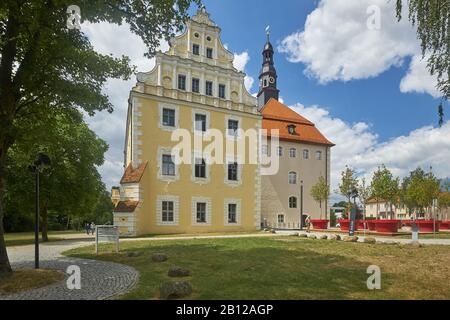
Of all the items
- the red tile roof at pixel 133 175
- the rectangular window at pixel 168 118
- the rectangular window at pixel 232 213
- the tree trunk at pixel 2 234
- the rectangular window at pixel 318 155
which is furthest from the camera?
the rectangular window at pixel 318 155

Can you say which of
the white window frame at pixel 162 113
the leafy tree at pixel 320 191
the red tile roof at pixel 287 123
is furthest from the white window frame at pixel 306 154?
the white window frame at pixel 162 113

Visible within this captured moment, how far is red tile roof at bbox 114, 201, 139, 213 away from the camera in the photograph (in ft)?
77.9

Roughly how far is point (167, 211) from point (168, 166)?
11.7 ft

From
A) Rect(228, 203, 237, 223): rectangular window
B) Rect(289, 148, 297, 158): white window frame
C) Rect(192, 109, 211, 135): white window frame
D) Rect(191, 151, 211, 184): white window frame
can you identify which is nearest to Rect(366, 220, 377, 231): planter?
Rect(228, 203, 237, 223): rectangular window

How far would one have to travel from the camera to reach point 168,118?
Result: 88.7 feet

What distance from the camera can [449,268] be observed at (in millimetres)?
9617

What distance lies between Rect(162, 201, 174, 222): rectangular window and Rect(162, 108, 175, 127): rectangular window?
20.7 feet

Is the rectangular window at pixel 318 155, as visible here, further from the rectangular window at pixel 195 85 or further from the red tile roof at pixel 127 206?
the red tile roof at pixel 127 206

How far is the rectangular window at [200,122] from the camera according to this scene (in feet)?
92.4

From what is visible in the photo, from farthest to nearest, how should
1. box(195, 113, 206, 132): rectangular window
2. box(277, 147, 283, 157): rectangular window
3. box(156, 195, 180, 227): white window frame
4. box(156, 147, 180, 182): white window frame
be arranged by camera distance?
box(277, 147, 283, 157): rectangular window → box(195, 113, 206, 132): rectangular window → box(156, 147, 180, 182): white window frame → box(156, 195, 180, 227): white window frame

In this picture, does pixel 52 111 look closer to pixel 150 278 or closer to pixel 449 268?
pixel 150 278

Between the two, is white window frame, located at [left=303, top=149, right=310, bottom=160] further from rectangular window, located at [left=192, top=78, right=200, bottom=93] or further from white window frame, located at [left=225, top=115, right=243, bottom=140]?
rectangular window, located at [left=192, top=78, right=200, bottom=93]

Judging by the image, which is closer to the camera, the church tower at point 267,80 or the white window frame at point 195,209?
the white window frame at point 195,209

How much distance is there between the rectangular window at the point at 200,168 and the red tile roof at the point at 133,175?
14.9 feet
